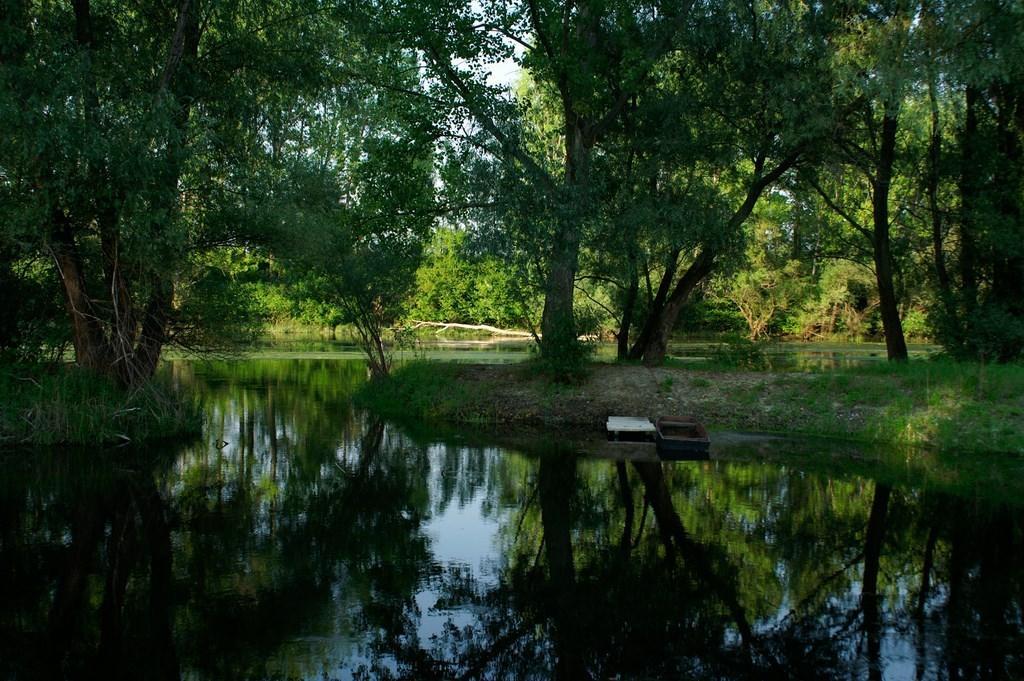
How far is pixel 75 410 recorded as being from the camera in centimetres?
1605

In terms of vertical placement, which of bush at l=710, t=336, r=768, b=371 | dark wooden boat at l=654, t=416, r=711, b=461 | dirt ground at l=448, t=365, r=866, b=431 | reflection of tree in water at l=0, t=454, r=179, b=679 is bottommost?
reflection of tree in water at l=0, t=454, r=179, b=679

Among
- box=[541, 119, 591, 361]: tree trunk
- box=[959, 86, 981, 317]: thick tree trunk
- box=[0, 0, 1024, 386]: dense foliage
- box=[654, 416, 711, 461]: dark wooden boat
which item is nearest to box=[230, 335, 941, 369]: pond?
box=[0, 0, 1024, 386]: dense foliage

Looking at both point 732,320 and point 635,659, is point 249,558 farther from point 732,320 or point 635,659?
point 732,320

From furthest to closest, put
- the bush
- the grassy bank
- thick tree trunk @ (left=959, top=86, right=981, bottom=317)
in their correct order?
1. the bush
2. thick tree trunk @ (left=959, top=86, right=981, bottom=317)
3. the grassy bank

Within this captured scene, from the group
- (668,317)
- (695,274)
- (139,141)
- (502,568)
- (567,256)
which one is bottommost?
(502,568)

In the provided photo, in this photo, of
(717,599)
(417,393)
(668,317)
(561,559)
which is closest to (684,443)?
(561,559)

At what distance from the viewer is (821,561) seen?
9.51m

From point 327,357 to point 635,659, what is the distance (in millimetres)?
35623

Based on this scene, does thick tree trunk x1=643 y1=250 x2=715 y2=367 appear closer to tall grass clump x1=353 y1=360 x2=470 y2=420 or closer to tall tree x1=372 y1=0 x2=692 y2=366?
tall tree x1=372 y1=0 x2=692 y2=366

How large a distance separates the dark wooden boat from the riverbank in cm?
196

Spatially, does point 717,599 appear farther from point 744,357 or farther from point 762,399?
point 744,357

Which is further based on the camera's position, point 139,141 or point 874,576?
point 139,141

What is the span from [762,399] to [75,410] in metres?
14.9

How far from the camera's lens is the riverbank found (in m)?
17.1
